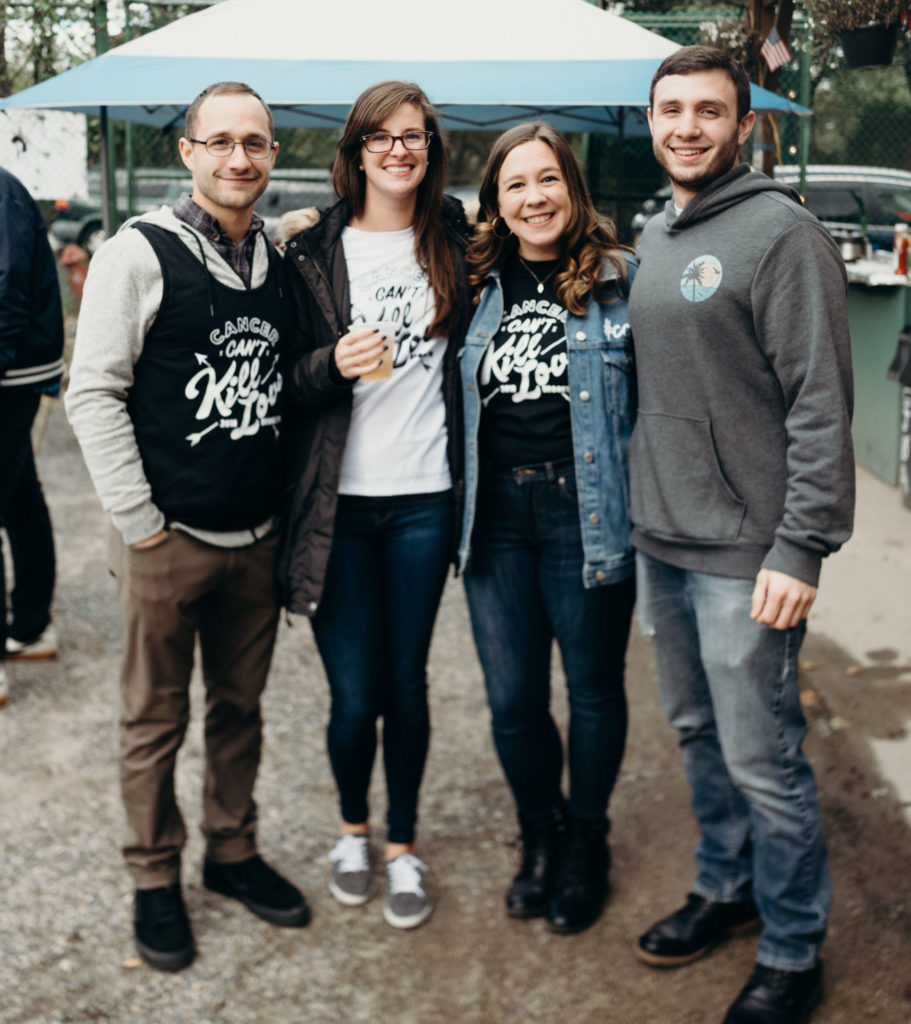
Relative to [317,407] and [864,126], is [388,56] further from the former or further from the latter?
[864,126]

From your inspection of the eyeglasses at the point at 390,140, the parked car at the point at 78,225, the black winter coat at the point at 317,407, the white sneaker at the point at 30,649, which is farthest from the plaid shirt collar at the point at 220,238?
the parked car at the point at 78,225

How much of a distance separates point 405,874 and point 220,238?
1.80 meters

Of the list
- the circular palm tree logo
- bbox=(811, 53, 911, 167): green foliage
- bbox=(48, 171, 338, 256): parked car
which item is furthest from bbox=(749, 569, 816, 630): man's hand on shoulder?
bbox=(48, 171, 338, 256): parked car

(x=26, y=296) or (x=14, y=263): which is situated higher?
(x=14, y=263)

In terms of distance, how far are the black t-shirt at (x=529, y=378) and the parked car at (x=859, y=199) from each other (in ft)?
19.1

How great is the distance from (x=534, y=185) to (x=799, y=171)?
5.30 metres

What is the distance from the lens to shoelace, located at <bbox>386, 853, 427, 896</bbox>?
3.19 meters

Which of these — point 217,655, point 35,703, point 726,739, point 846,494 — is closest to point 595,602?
Answer: point 726,739

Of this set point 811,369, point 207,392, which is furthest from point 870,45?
point 207,392

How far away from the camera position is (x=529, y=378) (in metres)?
2.79

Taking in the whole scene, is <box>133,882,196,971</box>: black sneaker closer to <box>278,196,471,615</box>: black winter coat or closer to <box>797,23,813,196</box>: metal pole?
<box>278,196,471,615</box>: black winter coat

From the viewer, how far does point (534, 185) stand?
270cm

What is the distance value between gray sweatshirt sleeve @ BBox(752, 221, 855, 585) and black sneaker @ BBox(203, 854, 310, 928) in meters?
1.70

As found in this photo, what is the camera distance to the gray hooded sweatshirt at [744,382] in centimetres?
224
